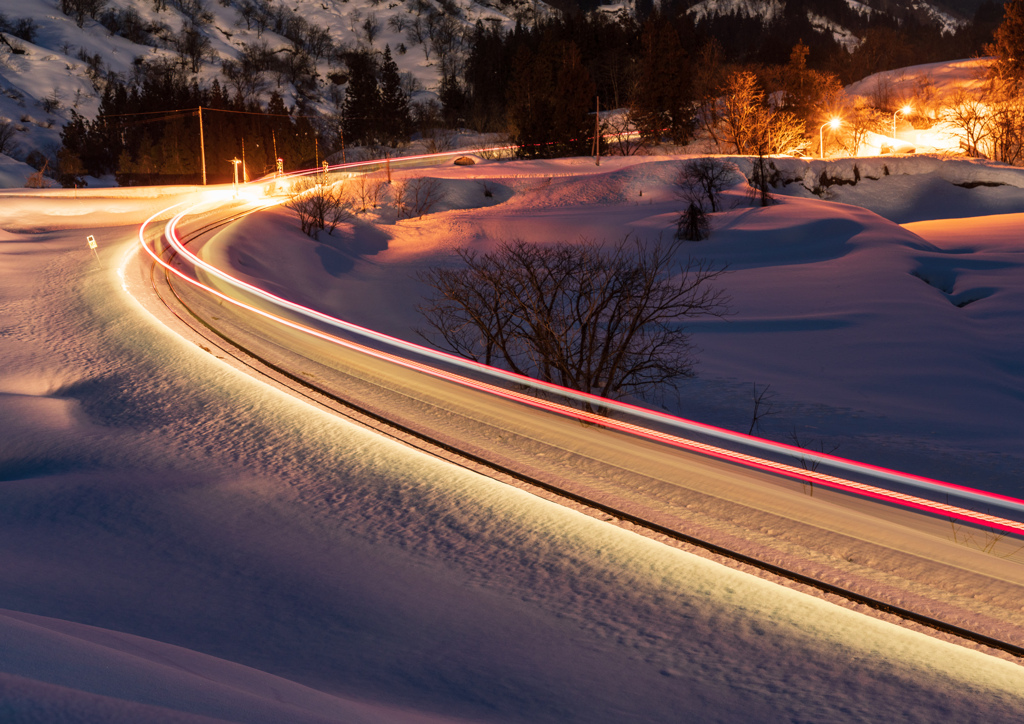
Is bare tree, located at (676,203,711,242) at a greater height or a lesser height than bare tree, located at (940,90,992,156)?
lesser

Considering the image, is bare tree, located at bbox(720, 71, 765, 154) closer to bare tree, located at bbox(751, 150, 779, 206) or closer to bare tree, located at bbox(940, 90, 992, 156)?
bare tree, located at bbox(751, 150, 779, 206)

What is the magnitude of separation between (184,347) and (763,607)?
10.7 meters

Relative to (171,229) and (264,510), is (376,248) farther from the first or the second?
(264,510)

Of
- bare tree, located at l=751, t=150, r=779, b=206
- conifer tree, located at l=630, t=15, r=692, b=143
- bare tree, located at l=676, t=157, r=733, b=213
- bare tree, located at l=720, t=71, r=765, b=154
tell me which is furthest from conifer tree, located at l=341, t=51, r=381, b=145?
bare tree, located at l=676, t=157, r=733, b=213

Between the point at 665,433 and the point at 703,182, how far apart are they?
34296mm

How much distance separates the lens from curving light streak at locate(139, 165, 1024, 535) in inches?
273

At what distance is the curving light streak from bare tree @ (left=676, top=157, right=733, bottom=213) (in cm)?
2756

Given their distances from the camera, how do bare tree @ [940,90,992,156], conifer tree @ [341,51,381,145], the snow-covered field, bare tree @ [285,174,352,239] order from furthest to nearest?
conifer tree @ [341,51,381,145] → bare tree @ [940,90,992,156] → bare tree @ [285,174,352,239] → the snow-covered field

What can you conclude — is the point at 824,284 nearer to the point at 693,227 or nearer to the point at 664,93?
the point at 693,227

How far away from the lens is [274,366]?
12469 mm

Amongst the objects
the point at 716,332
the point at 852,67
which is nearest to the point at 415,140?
the point at 852,67

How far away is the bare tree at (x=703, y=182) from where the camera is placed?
136 ft

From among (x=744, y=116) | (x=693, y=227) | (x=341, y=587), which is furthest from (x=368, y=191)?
(x=341, y=587)

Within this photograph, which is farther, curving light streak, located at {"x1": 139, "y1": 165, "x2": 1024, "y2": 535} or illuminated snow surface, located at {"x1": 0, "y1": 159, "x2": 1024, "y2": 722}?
curving light streak, located at {"x1": 139, "y1": 165, "x2": 1024, "y2": 535}
